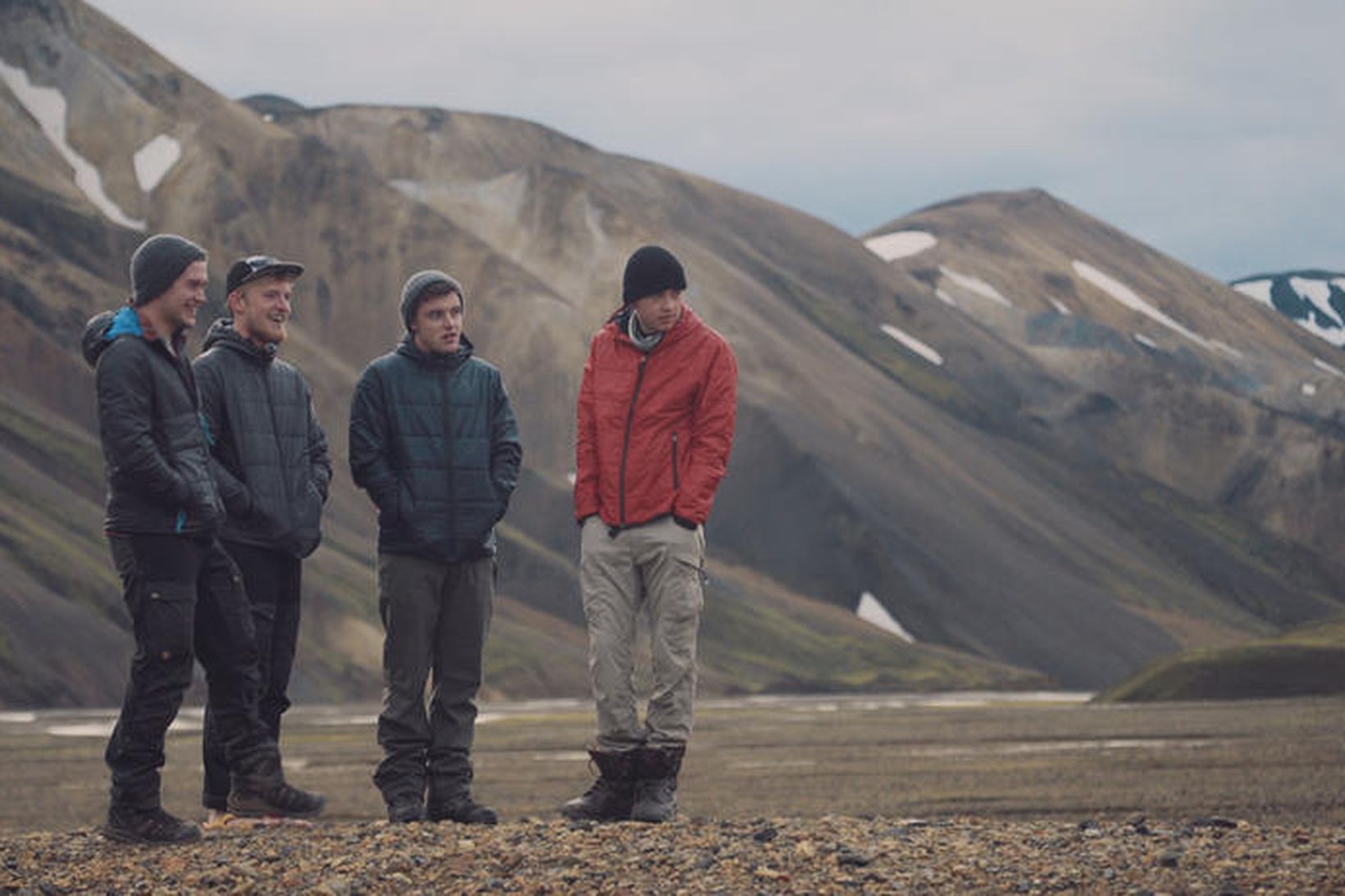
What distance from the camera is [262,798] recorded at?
11.0 meters

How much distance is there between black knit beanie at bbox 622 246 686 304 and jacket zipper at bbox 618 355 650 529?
0.38m

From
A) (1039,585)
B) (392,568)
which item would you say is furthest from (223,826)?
(1039,585)

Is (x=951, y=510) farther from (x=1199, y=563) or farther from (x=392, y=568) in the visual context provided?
(x=392, y=568)

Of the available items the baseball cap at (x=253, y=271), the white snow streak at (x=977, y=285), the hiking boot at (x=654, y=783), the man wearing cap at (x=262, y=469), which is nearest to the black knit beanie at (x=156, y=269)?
the man wearing cap at (x=262, y=469)

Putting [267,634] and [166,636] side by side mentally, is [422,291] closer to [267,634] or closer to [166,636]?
[267,634]

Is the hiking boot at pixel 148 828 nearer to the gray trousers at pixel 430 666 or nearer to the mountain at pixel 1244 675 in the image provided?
the gray trousers at pixel 430 666

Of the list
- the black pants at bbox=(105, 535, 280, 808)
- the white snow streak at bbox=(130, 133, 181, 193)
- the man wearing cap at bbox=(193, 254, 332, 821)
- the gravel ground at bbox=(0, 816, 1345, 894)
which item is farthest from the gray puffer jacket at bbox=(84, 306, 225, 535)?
the white snow streak at bbox=(130, 133, 181, 193)

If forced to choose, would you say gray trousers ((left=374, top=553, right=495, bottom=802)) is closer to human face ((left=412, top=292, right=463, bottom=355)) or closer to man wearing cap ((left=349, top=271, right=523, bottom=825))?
man wearing cap ((left=349, top=271, right=523, bottom=825))

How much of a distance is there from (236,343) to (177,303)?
701 millimetres

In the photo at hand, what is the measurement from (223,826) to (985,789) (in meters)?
14.1

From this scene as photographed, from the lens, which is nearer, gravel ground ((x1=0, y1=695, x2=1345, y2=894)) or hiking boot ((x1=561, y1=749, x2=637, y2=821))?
gravel ground ((x1=0, y1=695, x2=1345, y2=894))

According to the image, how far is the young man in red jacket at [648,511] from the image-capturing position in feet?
36.1

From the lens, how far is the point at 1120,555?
128 meters

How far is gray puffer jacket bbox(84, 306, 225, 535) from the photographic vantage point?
10.2 metres
